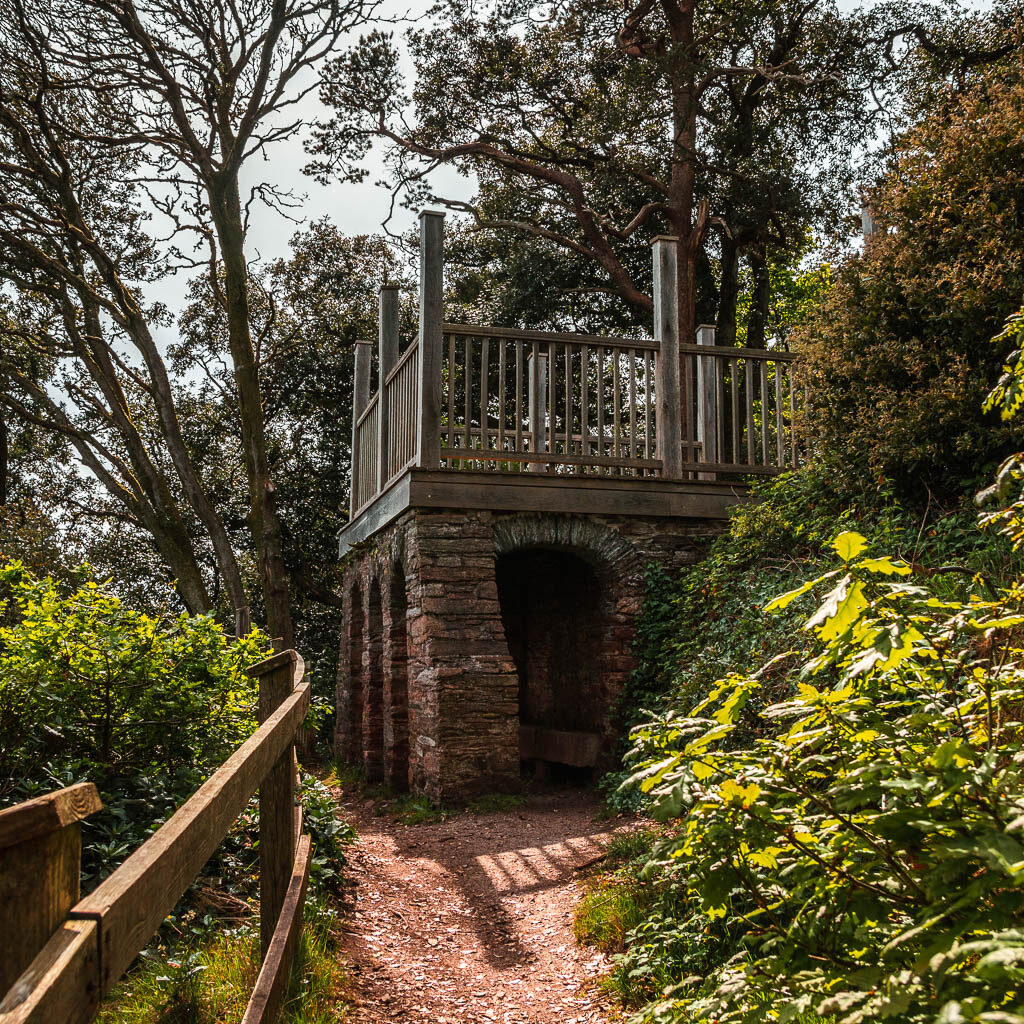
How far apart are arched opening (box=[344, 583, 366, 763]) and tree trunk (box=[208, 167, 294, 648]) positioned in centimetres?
160

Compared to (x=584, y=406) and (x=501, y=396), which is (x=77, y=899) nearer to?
(x=501, y=396)

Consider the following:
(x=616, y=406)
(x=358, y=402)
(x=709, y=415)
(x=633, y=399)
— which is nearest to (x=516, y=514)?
(x=616, y=406)

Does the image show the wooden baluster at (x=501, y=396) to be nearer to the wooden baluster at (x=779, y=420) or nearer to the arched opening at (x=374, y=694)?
the wooden baluster at (x=779, y=420)

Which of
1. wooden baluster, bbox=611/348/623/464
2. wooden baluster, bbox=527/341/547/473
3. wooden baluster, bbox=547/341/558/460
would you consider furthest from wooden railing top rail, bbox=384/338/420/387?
wooden baluster, bbox=611/348/623/464

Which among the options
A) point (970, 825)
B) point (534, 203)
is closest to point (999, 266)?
point (970, 825)

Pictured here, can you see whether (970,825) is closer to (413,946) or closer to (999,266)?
(413,946)

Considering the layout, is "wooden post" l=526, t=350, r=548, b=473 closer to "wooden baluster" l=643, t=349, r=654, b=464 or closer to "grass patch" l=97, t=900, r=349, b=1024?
Result: "wooden baluster" l=643, t=349, r=654, b=464

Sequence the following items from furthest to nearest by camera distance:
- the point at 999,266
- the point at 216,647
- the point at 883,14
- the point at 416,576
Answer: the point at 883,14 < the point at 416,576 < the point at 999,266 < the point at 216,647

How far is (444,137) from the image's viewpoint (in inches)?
656

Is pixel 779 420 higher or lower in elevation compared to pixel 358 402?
lower

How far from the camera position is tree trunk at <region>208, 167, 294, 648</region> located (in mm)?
13750

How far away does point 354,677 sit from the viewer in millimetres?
12578

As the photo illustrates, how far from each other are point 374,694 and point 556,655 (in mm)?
2198

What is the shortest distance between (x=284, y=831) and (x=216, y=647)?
1.85 metres
